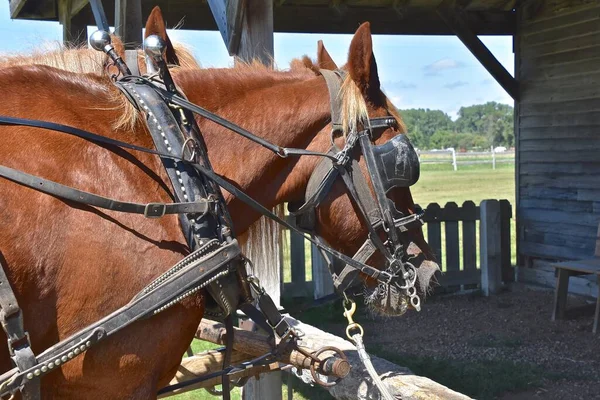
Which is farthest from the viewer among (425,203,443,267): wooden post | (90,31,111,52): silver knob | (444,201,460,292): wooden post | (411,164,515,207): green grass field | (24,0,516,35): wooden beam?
(411,164,515,207): green grass field

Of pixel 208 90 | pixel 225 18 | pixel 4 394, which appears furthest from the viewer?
pixel 225 18

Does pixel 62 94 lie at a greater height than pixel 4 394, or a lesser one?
greater

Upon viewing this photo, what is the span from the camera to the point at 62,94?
1995 mm

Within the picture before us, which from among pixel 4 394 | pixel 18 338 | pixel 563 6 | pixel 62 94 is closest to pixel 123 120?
pixel 62 94

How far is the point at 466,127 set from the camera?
110312 mm

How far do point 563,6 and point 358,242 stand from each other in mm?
6864

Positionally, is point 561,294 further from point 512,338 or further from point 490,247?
point 490,247

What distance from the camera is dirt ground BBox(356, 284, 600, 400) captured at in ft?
17.7

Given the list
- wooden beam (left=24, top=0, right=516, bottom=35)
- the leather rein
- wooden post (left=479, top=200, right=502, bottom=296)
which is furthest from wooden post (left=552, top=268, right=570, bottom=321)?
the leather rein

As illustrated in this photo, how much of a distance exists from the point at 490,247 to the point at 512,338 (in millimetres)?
2009

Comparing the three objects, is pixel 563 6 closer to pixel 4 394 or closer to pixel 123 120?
pixel 123 120

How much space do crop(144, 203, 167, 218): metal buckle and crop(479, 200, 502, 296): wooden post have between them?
6.94 metres

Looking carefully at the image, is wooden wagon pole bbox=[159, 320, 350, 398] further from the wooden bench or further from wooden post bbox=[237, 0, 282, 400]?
the wooden bench

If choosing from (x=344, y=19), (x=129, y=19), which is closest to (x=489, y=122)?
(x=344, y=19)
